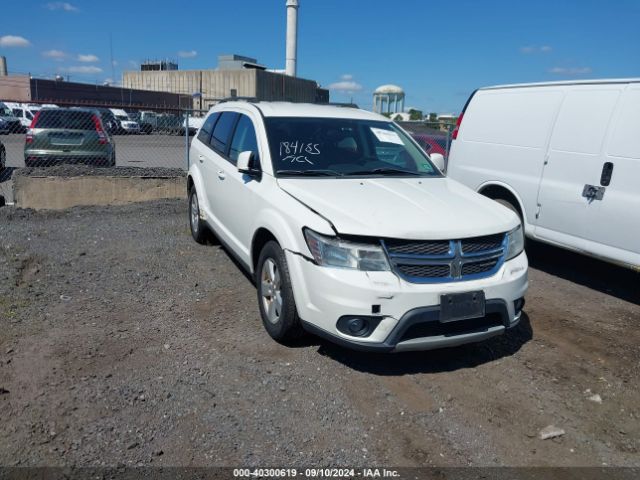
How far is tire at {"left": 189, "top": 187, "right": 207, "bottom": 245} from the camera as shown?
6.66 metres

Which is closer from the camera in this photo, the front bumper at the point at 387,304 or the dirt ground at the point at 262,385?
the dirt ground at the point at 262,385

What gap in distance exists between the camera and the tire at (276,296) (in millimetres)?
3855

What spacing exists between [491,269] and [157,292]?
10.3 feet

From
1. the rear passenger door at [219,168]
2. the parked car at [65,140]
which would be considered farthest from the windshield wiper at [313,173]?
the parked car at [65,140]

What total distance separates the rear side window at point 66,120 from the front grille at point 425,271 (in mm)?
9244

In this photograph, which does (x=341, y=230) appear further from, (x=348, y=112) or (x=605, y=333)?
(x=605, y=333)

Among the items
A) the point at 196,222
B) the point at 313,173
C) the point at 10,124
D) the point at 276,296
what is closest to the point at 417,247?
the point at 276,296

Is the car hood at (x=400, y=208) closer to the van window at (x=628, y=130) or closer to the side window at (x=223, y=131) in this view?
the side window at (x=223, y=131)

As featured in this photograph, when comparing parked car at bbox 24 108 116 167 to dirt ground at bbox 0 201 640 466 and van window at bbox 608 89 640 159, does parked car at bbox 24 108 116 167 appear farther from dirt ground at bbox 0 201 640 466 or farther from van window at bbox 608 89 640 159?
van window at bbox 608 89 640 159

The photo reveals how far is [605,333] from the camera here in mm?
4793

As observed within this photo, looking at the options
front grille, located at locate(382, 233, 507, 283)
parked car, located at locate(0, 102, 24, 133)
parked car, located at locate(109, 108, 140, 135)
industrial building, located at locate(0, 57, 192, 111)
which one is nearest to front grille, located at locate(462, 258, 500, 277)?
front grille, located at locate(382, 233, 507, 283)

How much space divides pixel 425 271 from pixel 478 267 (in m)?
0.44

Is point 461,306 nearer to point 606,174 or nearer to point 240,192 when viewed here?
point 240,192

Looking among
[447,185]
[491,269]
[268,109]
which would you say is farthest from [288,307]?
[268,109]
